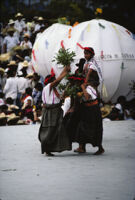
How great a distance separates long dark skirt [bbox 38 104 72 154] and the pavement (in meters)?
0.21

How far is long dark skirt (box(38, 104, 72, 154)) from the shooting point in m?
9.23

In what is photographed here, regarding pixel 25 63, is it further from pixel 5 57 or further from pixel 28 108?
pixel 28 108

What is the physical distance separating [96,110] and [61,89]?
2.46 ft

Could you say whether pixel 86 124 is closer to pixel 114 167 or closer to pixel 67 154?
pixel 67 154

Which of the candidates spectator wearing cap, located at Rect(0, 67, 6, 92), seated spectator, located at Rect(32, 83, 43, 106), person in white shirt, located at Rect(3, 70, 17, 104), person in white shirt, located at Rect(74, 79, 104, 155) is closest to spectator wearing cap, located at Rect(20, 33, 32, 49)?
spectator wearing cap, located at Rect(0, 67, 6, 92)

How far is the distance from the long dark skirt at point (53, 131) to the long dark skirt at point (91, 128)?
0.92 feet

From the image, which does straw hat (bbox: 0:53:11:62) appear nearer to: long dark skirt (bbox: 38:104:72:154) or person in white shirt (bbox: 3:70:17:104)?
person in white shirt (bbox: 3:70:17:104)

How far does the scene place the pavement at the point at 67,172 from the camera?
596 centimetres

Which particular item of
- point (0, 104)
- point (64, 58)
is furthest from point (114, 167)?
point (0, 104)

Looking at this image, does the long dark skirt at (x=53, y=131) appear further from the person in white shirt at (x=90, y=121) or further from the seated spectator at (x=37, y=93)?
the seated spectator at (x=37, y=93)

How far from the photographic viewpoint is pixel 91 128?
9219 millimetres

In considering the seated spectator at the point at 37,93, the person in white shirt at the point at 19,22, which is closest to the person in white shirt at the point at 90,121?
the seated spectator at the point at 37,93

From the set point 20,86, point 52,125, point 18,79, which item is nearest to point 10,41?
point 18,79

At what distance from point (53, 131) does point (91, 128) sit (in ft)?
2.22
